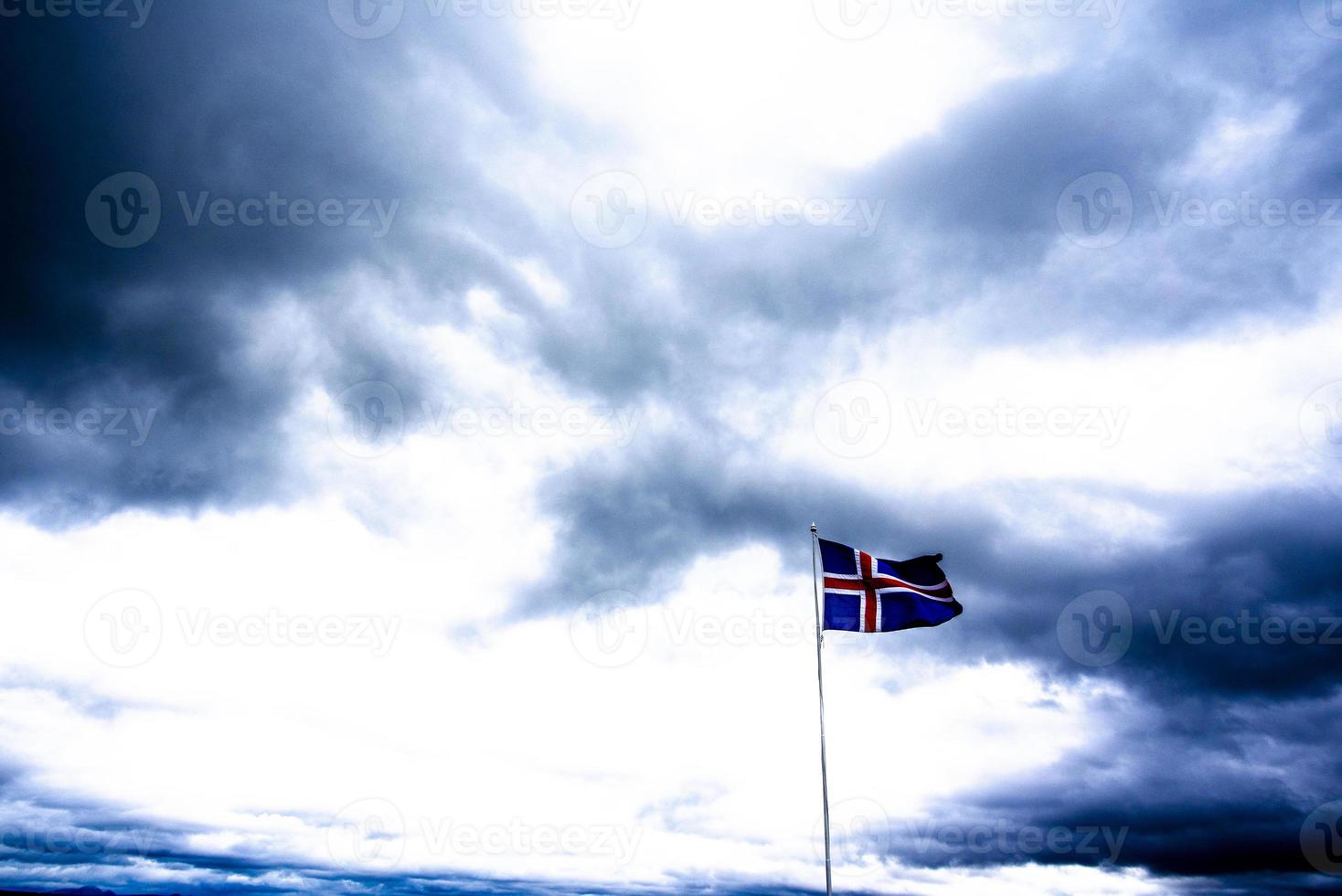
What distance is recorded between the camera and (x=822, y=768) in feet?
137

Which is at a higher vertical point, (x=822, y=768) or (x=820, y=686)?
(x=820, y=686)

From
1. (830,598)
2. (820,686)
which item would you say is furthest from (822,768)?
(830,598)

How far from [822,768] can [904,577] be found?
871 centimetres

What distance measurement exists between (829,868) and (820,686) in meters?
6.92

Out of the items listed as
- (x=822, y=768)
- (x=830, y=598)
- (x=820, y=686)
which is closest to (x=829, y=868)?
(x=822, y=768)

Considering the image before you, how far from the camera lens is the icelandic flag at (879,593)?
141 feet

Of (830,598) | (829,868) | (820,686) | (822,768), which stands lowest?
(829,868)

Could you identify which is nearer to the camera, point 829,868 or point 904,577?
point 829,868

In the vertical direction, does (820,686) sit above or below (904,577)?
below

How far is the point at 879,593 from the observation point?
43812 millimetres

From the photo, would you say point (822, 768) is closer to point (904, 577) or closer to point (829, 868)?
point (829, 868)

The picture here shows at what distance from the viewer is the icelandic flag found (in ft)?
141

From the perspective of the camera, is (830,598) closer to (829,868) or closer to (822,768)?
(822,768)

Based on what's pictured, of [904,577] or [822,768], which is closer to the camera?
[822,768]
